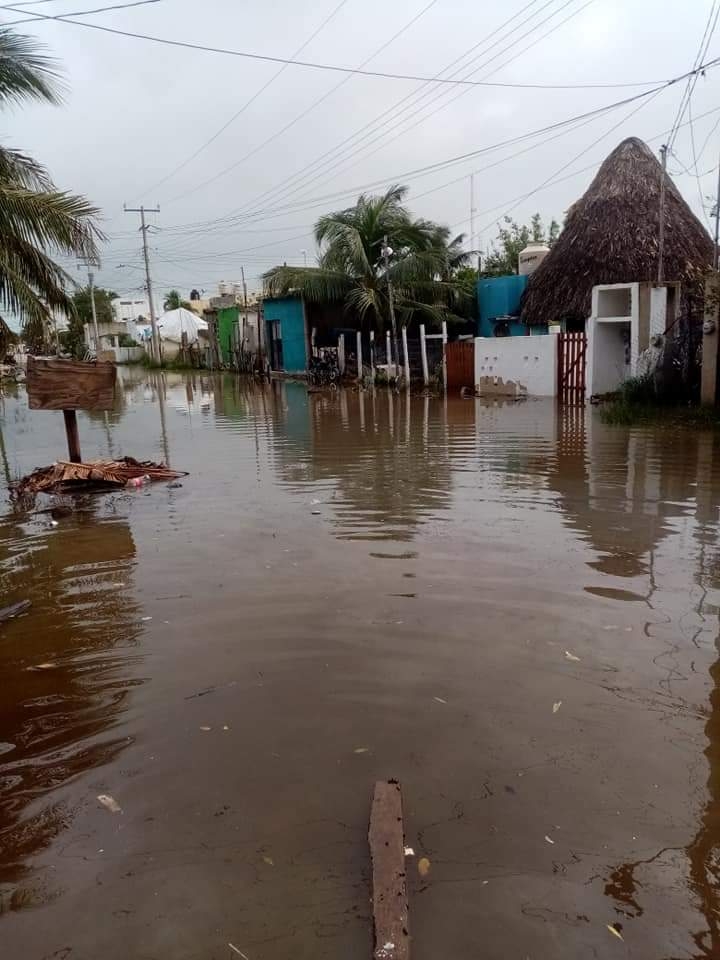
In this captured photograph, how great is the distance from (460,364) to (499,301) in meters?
6.71

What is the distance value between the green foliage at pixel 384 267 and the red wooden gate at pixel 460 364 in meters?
5.76

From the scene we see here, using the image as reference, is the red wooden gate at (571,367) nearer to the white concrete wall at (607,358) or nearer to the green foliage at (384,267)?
the white concrete wall at (607,358)

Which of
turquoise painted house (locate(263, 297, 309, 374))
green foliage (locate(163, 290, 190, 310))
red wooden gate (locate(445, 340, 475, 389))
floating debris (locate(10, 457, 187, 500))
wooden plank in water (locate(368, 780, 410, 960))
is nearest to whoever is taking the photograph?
wooden plank in water (locate(368, 780, 410, 960))

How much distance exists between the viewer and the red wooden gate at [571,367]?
17.3 meters

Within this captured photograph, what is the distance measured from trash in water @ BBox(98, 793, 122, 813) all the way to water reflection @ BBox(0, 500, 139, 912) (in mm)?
130

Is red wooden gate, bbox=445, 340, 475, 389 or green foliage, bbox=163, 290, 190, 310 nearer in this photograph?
red wooden gate, bbox=445, 340, 475, 389

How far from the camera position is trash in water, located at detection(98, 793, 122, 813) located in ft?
9.30

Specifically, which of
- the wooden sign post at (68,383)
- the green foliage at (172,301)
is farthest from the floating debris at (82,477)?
the green foliage at (172,301)

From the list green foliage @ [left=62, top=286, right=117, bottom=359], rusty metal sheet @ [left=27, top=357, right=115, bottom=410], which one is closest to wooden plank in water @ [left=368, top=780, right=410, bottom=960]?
rusty metal sheet @ [left=27, top=357, right=115, bottom=410]

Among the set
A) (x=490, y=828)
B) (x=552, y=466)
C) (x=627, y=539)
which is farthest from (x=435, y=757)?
(x=552, y=466)

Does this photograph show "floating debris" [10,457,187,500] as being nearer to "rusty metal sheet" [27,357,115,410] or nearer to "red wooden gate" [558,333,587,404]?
"rusty metal sheet" [27,357,115,410]

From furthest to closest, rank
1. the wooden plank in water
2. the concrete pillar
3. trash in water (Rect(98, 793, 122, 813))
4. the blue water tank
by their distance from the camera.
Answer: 1. the blue water tank
2. the concrete pillar
3. trash in water (Rect(98, 793, 122, 813))
4. the wooden plank in water

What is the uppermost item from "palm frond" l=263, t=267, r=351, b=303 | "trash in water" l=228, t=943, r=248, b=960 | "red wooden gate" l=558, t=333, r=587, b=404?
"palm frond" l=263, t=267, r=351, b=303

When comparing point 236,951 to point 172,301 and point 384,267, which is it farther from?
point 172,301
